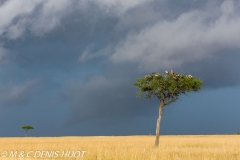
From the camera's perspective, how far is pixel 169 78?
39.0m

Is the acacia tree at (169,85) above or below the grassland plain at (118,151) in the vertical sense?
above

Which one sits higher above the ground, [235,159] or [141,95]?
[141,95]

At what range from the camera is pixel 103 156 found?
2261cm

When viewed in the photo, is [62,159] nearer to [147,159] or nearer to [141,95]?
[147,159]

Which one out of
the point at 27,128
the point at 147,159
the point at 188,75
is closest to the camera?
the point at 147,159

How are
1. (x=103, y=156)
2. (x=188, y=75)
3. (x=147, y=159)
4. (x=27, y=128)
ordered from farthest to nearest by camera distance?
(x=27, y=128) → (x=188, y=75) → (x=103, y=156) → (x=147, y=159)

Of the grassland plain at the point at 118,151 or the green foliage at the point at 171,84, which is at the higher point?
the green foliage at the point at 171,84

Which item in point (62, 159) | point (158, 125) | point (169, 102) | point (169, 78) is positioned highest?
point (169, 78)

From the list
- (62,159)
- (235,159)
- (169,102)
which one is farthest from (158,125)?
(62,159)

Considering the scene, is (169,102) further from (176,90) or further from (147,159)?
(147,159)

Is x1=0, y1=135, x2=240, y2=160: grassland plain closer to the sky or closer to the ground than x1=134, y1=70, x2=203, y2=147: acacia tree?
closer to the ground

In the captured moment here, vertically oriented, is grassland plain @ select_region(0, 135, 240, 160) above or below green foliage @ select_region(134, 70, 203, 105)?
below

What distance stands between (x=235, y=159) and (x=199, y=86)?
17690mm

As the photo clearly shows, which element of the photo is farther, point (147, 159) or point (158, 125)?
point (158, 125)
